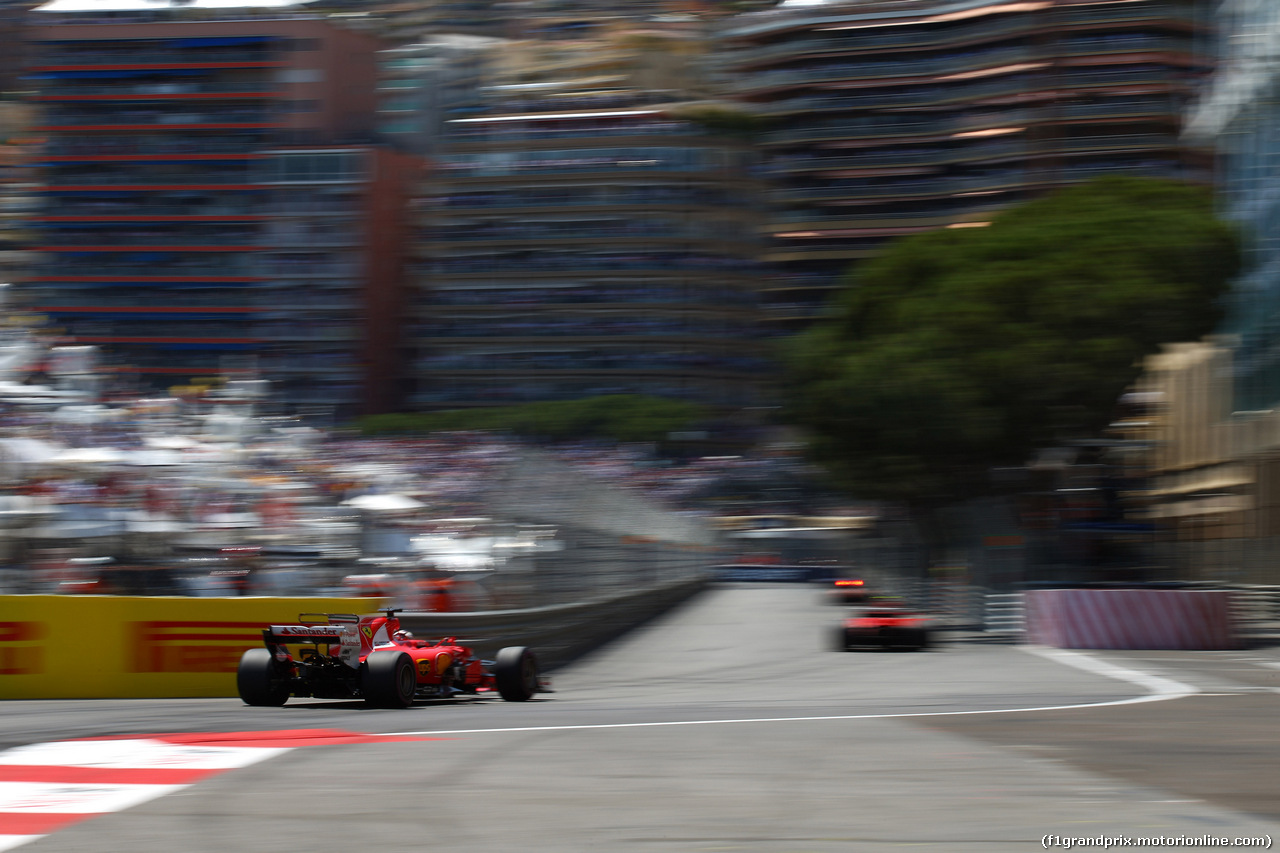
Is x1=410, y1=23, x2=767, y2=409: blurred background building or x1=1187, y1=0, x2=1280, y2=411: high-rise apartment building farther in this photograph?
x1=410, y1=23, x2=767, y2=409: blurred background building

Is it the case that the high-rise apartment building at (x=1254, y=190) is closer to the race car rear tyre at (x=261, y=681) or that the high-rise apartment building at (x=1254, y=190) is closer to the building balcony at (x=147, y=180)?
the race car rear tyre at (x=261, y=681)

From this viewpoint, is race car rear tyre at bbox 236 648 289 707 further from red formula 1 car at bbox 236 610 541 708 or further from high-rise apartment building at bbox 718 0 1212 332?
high-rise apartment building at bbox 718 0 1212 332

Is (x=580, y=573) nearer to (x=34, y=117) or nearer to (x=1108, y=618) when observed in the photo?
(x=1108, y=618)

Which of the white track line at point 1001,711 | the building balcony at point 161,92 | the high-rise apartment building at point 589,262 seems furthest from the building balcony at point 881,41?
the white track line at point 1001,711

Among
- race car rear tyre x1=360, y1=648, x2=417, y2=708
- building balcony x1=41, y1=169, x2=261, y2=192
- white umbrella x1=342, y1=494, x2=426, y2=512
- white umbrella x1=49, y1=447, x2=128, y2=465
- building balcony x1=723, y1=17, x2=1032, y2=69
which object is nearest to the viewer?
race car rear tyre x1=360, y1=648, x2=417, y2=708

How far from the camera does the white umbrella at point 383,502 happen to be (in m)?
23.8

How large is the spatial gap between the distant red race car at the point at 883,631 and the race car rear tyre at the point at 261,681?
11.1m

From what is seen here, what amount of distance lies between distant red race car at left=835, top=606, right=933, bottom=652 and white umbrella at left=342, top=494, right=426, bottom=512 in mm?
6706

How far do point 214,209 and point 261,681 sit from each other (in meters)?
82.2

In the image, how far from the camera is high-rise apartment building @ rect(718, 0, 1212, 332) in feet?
253

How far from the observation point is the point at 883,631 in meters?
21.3

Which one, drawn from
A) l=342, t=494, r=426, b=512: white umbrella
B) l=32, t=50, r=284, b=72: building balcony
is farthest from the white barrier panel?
l=32, t=50, r=284, b=72: building balcony

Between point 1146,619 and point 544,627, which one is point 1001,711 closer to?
point 544,627

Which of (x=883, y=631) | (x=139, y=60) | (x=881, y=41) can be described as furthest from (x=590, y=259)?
(x=883, y=631)
